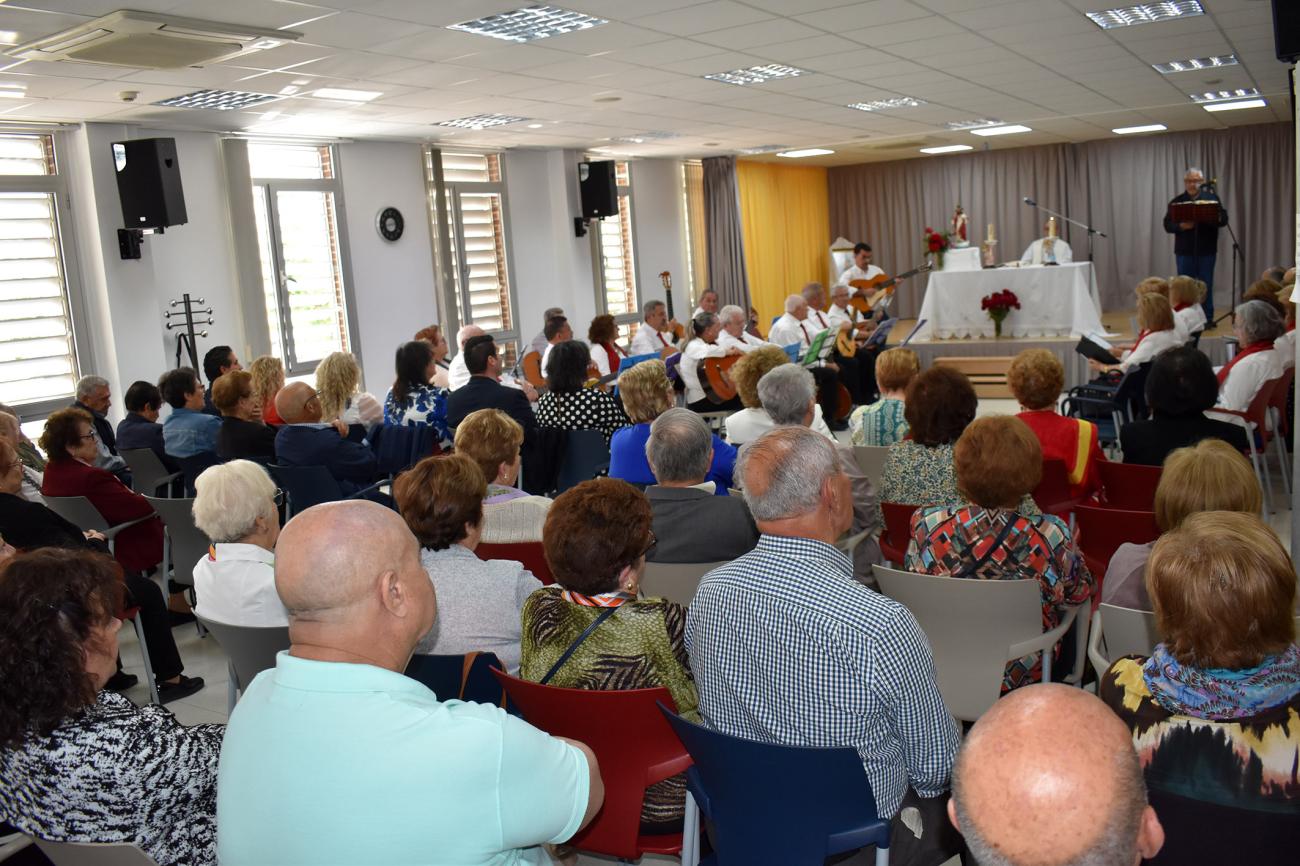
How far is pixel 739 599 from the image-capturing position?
6.29 ft

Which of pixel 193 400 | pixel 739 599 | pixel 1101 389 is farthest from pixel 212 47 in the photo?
pixel 1101 389

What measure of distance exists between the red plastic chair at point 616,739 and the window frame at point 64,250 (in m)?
6.59

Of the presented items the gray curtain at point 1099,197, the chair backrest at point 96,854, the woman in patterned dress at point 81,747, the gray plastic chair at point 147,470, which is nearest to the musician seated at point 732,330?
the gray plastic chair at point 147,470

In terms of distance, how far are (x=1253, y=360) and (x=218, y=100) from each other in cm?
661

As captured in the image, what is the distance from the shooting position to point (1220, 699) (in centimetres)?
167

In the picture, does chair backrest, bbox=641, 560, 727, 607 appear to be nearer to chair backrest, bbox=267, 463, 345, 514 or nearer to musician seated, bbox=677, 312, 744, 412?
chair backrest, bbox=267, 463, 345, 514

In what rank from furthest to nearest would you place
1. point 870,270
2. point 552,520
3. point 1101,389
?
point 870,270, point 1101,389, point 552,520

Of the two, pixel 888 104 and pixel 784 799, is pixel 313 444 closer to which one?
pixel 784 799

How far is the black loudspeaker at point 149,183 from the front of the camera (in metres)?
7.20

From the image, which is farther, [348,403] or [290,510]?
[348,403]


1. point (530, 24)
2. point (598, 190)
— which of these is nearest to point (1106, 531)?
point (530, 24)

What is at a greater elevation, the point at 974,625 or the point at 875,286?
the point at 875,286

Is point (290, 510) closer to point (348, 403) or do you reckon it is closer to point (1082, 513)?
point (348, 403)

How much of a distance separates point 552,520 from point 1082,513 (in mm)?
1896
